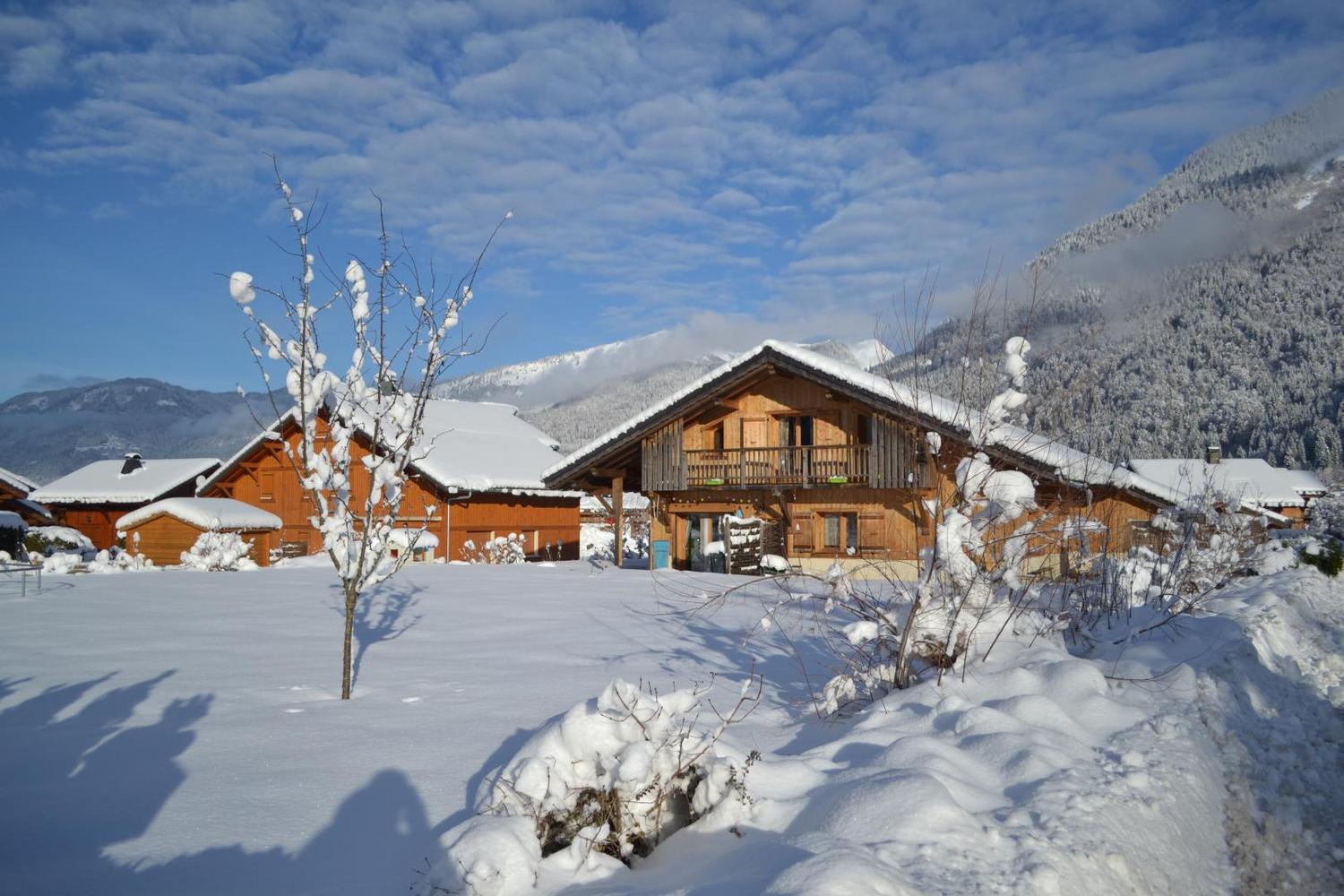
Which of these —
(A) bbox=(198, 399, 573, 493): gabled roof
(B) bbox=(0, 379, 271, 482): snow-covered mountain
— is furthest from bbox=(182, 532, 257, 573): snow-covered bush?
(B) bbox=(0, 379, 271, 482): snow-covered mountain

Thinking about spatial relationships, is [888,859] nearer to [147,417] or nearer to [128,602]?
[128,602]

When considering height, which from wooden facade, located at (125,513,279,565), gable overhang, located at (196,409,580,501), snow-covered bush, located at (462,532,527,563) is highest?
gable overhang, located at (196,409,580,501)

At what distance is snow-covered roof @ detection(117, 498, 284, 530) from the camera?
22.5 meters

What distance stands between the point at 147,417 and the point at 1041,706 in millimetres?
211875

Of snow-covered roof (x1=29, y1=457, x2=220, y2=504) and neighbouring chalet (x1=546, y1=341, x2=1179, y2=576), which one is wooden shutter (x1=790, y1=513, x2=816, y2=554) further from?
snow-covered roof (x1=29, y1=457, x2=220, y2=504)

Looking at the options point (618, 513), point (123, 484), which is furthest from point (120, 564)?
point (123, 484)

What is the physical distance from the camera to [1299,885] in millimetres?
4754

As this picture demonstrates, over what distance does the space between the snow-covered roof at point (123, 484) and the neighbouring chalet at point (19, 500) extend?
246 cm

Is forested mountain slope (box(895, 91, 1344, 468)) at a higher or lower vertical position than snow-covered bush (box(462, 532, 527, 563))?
higher

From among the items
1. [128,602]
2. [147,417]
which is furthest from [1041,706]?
[147,417]

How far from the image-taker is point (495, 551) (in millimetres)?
27703

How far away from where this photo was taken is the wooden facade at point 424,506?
94.0 ft

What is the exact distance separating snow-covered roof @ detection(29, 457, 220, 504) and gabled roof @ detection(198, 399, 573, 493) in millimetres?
7101

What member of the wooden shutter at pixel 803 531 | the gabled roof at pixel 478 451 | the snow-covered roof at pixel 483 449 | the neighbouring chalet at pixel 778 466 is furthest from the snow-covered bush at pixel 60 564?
the wooden shutter at pixel 803 531
